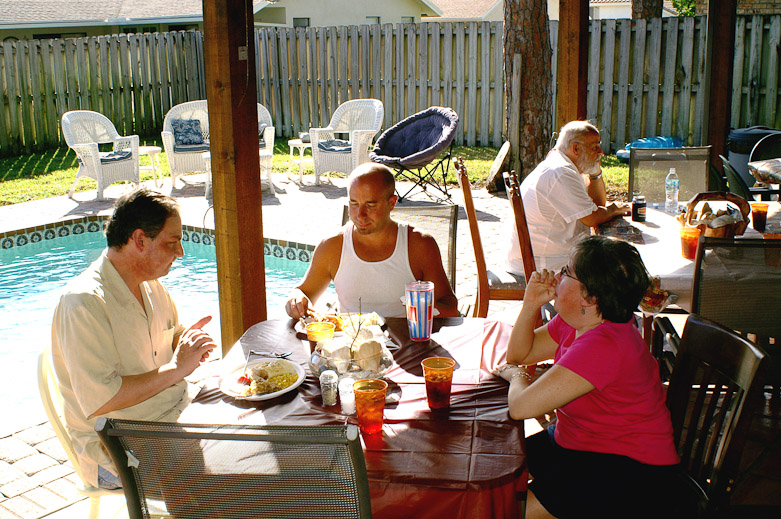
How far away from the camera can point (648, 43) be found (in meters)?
11.1

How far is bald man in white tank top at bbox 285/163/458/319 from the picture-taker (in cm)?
295

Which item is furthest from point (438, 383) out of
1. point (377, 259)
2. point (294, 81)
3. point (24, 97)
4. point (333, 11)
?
point (333, 11)

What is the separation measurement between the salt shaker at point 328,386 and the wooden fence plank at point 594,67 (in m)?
10.00

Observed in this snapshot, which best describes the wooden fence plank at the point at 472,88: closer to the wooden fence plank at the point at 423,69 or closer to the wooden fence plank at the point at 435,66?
the wooden fence plank at the point at 435,66

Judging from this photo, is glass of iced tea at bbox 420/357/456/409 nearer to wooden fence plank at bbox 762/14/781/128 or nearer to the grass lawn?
the grass lawn

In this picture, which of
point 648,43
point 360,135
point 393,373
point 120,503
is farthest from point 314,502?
point 648,43

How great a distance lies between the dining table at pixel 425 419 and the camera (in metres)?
1.51

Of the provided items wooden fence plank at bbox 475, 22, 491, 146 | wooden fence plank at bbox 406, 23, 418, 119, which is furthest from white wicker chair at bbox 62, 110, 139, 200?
wooden fence plank at bbox 475, 22, 491, 146

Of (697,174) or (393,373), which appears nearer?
(393,373)

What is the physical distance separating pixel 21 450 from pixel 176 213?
1.71 m

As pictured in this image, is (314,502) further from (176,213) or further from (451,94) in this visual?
(451,94)

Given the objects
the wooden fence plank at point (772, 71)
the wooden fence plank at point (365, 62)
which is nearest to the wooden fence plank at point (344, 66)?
the wooden fence plank at point (365, 62)

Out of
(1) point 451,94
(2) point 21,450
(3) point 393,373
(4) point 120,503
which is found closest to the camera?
(3) point 393,373

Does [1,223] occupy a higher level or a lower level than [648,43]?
lower
